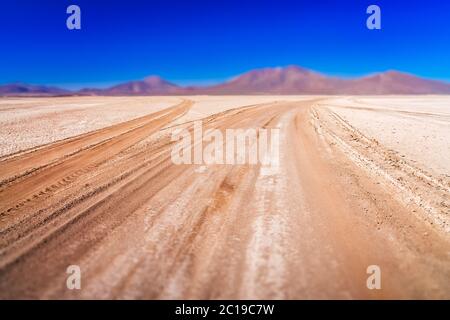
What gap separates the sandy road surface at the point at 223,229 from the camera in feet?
10.9

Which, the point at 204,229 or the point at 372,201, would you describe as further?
the point at 372,201

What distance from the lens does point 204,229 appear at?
4.49 meters

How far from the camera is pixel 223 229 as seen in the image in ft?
14.8

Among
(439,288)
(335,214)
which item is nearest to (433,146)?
(335,214)

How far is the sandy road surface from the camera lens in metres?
3.33

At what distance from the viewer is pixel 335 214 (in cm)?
499

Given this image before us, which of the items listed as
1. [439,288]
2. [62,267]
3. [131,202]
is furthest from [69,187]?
[439,288]
